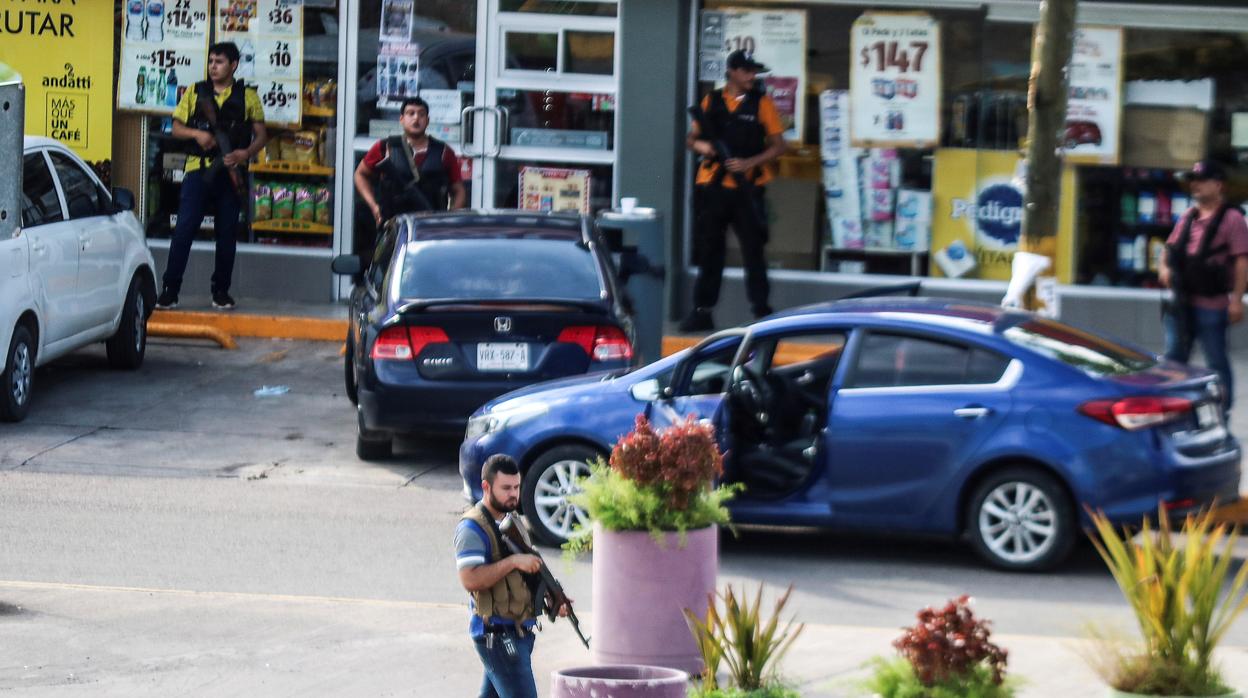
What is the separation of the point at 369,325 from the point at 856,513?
145 inches

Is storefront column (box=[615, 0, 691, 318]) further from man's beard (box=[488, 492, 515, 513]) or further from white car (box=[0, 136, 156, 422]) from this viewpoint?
man's beard (box=[488, 492, 515, 513])

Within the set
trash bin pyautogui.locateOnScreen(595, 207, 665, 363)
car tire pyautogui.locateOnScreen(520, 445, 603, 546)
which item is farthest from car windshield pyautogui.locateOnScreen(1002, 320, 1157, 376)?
trash bin pyautogui.locateOnScreen(595, 207, 665, 363)

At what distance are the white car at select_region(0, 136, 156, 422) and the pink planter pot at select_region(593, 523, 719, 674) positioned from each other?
647cm

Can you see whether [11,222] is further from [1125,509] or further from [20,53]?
[20,53]

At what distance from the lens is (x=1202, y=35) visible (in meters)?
16.6

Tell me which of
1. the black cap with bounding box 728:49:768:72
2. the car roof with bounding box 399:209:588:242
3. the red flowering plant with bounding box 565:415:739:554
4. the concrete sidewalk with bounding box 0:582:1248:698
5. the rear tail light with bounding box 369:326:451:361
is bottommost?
the concrete sidewalk with bounding box 0:582:1248:698

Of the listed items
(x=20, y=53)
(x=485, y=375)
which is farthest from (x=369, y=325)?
(x=20, y=53)

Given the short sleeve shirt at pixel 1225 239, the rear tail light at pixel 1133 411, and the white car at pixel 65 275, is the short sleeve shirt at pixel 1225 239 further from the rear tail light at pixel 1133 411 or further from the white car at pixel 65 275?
the white car at pixel 65 275

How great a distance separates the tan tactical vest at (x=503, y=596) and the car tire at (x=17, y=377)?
24.7 feet

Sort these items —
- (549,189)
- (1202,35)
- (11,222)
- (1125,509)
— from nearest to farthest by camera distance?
(11,222), (1125,509), (1202,35), (549,189)

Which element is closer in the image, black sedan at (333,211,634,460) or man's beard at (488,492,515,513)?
man's beard at (488,492,515,513)

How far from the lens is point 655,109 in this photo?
17.2 metres

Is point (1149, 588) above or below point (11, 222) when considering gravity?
below

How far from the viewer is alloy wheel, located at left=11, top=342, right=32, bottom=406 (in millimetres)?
13453
